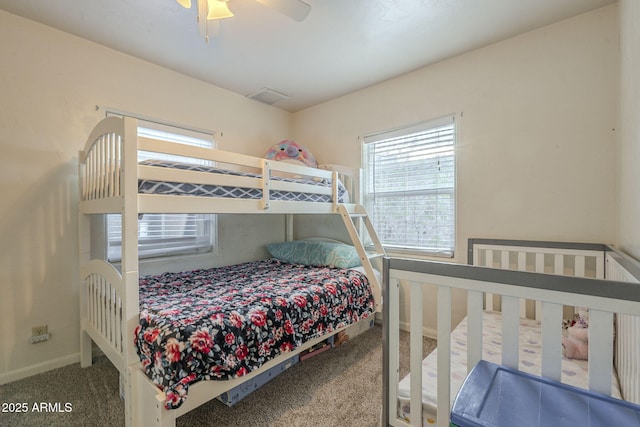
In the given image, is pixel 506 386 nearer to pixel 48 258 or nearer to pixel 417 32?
pixel 417 32

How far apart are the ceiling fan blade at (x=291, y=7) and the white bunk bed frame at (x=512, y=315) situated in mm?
1397

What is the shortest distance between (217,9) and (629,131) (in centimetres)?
223

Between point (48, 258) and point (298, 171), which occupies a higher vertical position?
point (298, 171)

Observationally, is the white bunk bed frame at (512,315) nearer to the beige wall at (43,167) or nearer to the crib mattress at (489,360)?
the crib mattress at (489,360)

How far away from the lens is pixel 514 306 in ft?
2.74

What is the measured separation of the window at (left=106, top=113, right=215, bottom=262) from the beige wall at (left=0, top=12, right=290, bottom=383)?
0.77ft

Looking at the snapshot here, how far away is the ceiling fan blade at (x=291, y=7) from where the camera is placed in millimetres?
1478

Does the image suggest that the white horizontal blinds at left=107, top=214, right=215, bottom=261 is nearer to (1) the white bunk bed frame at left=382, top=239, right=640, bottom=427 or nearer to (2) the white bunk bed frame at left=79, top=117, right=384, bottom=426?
(2) the white bunk bed frame at left=79, top=117, right=384, bottom=426

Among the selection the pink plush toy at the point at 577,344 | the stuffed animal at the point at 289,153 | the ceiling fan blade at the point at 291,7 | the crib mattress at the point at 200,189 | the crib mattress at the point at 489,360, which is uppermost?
the ceiling fan blade at the point at 291,7

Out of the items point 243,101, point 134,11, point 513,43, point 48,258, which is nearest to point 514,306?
point 513,43

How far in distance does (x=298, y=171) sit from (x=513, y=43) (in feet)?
6.23

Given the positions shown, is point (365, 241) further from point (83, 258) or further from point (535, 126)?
point (83, 258)

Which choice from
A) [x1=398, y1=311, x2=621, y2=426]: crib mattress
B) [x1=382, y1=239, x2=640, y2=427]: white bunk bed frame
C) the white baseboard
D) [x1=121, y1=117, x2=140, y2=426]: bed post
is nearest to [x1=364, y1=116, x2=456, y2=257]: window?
[x1=398, y1=311, x2=621, y2=426]: crib mattress

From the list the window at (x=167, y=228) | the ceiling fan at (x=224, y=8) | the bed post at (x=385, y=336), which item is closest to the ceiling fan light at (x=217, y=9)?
the ceiling fan at (x=224, y=8)
